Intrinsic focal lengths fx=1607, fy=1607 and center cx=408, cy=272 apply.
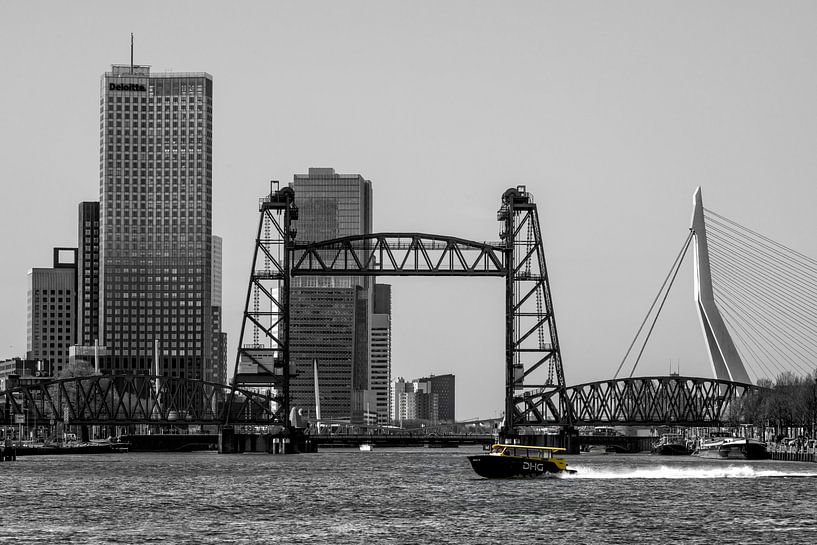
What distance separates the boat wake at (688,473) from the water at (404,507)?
18cm

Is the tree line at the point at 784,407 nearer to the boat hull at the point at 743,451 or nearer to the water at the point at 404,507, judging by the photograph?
the boat hull at the point at 743,451

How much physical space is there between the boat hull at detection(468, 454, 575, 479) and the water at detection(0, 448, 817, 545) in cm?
93

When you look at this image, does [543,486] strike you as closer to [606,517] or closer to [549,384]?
[606,517]

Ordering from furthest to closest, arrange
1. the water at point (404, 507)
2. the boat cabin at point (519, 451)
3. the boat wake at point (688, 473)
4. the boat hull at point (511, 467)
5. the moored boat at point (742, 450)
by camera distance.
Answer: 1. the moored boat at point (742, 450)
2. the boat wake at point (688, 473)
3. the boat cabin at point (519, 451)
4. the boat hull at point (511, 467)
5. the water at point (404, 507)

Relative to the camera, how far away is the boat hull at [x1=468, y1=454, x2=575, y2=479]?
370ft

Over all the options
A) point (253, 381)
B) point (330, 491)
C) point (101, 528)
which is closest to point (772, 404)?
Result: point (253, 381)

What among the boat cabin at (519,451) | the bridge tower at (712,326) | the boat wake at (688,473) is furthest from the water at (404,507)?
the bridge tower at (712,326)

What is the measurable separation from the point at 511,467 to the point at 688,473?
2467 cm

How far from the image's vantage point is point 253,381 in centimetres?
17525

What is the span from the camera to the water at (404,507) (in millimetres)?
72062

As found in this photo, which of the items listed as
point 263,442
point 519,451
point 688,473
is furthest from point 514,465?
point 263,442

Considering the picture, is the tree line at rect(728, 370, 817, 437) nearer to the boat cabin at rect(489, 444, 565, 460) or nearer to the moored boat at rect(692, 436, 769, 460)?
the moored boat at rect(692, 436, 769, 460)

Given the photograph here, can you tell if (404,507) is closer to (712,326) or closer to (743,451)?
(712,326)

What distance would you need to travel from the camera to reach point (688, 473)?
5187 inches
